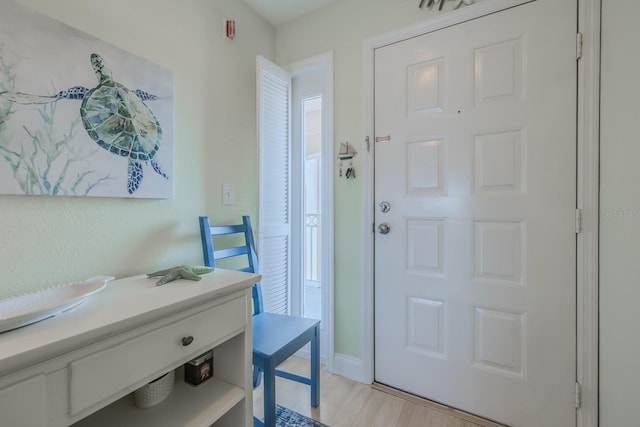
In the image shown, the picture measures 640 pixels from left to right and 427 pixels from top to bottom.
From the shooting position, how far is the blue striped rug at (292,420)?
4.58ft

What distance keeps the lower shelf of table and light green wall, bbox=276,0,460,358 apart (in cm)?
87

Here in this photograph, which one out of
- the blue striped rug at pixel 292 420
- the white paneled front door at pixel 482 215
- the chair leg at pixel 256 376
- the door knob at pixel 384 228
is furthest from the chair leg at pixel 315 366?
the door knob at pixel 384 228

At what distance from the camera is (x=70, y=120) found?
103 centimetres

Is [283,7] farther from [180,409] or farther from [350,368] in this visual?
[350,368]

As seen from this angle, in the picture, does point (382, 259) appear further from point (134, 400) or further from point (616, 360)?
point (134, 400)

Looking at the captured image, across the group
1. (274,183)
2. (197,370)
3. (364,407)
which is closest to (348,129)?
(274,183)

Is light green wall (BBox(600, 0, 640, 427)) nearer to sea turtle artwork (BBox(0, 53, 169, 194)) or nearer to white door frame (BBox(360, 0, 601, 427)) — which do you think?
white door frame (BBox(360, 0, 601, 427))

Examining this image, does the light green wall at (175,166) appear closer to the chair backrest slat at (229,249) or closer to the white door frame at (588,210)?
the chair backrest slat at (229,249)

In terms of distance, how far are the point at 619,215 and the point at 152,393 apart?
6.33 feet

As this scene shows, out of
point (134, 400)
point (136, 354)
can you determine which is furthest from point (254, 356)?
point (136, 354)

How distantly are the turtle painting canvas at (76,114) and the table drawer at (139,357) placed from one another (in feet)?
2.10

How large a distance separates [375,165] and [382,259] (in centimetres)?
57

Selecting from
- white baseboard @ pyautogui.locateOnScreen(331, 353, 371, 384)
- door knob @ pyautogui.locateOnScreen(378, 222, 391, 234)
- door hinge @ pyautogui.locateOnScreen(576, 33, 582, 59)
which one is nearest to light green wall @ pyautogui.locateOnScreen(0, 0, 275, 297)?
door knob @ pyautogui.locateOnScreen(378, 222, 391, 234)

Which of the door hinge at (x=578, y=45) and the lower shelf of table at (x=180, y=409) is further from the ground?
the door hinge at (x=578, y=45)
